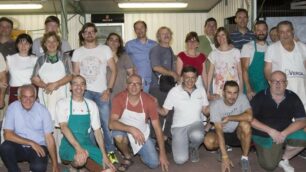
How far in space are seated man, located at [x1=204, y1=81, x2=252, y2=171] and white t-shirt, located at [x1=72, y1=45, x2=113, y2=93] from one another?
1457 mm

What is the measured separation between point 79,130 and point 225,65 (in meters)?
2.17

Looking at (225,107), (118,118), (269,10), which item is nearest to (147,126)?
(118,118)

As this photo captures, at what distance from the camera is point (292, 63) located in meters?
4.86

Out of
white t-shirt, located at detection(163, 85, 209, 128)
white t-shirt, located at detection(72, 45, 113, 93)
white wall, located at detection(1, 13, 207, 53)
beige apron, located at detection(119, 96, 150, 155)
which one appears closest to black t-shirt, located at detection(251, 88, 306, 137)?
white t-shirt, located at detection(163, 85, 209, 128)

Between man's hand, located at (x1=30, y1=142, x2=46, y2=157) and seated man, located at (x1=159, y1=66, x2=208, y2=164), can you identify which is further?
seated man, located at (x1=159, y1=66, x2=208, y2=164)

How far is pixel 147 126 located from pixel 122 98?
0.49m

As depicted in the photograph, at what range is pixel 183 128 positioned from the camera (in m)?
5.10

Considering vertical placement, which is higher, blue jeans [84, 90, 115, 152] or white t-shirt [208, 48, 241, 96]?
white t-shirt [208, 48, 241, 96]

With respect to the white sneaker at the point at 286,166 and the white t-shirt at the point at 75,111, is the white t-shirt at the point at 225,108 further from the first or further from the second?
the white t-shirt at the point at 75,111

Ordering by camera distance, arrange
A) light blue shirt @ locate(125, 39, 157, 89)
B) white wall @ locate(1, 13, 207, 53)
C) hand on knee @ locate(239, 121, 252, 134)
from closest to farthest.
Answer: hand on knee @ locate(239, 121, 252, 134), light blue shirt @ locate(125, 39, 157, 89), white wall @ locate(1, 13, 207, 53)

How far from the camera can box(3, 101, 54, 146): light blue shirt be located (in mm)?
4281

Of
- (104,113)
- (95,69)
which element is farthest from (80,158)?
(95,69)

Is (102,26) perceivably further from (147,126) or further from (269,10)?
(147,126)

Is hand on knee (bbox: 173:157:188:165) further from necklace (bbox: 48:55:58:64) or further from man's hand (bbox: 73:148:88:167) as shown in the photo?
necklace (bbox: 48:55:58:64)
